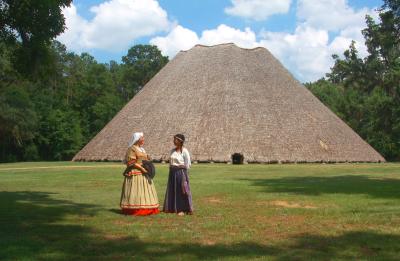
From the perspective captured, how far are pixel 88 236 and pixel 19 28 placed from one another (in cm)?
484

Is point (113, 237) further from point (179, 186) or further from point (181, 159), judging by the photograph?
point (181, 159)

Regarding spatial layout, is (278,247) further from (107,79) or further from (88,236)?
(107,79)

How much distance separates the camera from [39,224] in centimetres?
955

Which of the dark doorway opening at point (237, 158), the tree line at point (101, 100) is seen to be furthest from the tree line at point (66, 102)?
the dark doorway opening at point (237, 158)

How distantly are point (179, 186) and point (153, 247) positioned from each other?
161 inches

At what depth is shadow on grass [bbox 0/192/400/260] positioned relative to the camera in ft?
22.5

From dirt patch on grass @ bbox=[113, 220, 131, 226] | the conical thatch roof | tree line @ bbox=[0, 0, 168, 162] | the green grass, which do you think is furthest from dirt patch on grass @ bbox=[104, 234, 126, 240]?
the conical thatch roof

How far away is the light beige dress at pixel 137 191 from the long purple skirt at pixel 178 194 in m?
0.38

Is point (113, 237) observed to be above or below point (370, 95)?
below

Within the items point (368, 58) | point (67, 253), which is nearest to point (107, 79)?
point (368, 58)

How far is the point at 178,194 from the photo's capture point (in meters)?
11.3

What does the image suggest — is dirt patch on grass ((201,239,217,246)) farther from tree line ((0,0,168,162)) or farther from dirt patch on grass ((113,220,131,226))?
tree line ((0,0,168,162))

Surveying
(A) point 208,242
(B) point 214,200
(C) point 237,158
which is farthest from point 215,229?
(C) point 237,158

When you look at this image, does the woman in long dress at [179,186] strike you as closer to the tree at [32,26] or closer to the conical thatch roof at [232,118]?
the tree at [32,26]
